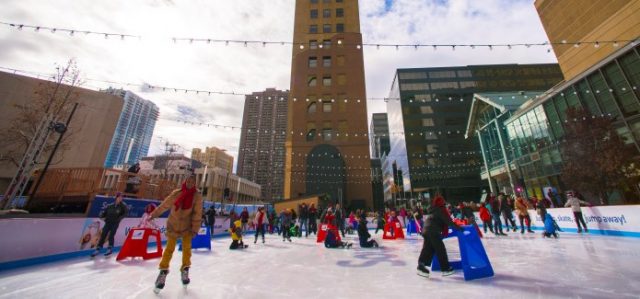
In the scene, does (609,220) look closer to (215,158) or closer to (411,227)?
(411,227)

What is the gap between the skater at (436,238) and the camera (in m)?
3.90

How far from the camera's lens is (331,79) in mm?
32406

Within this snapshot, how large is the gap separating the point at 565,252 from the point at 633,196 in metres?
14.9

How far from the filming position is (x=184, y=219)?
12.1 ft

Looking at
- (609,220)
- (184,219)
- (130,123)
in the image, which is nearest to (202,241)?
(184,219)

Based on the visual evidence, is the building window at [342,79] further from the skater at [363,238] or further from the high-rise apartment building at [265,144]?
the high-rise apartment building at [265,144]

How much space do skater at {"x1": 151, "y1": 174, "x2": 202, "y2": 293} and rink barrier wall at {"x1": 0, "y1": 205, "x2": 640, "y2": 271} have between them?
4.66 m

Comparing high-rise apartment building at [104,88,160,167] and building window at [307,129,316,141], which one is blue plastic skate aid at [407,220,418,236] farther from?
high-rise apartment building at [104,88,160,167]

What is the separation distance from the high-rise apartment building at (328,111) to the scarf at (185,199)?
2109cm

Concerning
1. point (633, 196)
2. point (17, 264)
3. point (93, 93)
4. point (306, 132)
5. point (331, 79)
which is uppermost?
point (331, 79)

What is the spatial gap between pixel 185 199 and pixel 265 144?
81435 mm

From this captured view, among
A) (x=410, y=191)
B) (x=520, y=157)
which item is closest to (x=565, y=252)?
(x=520, y=157)

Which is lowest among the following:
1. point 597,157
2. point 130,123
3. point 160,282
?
point 160,282

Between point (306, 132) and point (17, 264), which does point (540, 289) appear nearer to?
point (17, 264)
